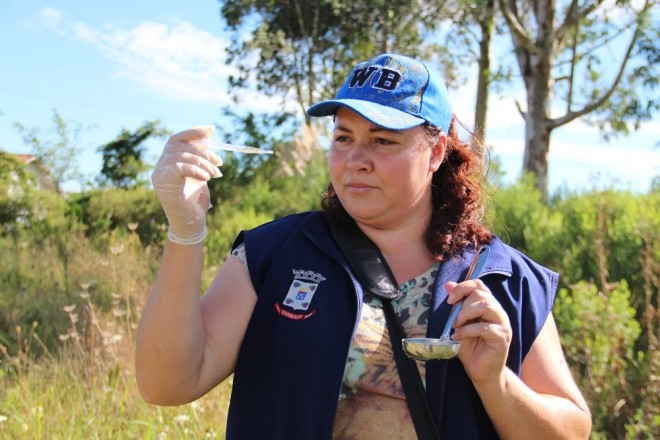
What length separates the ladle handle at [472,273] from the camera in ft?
6.28

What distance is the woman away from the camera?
6.04ft

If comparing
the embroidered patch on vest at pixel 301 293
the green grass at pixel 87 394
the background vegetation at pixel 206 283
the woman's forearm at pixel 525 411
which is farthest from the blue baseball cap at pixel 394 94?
the green grass at pixel 87 394

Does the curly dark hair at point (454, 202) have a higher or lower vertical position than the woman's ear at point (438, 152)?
lower

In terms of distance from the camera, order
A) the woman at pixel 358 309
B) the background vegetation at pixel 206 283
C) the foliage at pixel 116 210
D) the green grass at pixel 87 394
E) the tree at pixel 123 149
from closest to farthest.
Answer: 1. the woman at pixel 358 309
2. the green grass at pixel 87 394
3. the background vegetation at pixel 206 283
4. the foliage at pixel 116 210
5. the tree at pixel 123 149

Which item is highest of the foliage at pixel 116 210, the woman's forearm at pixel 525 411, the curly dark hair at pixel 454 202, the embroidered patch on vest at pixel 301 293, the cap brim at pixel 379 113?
the cap brim at pixel 379 113

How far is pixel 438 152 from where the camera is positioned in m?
2.32

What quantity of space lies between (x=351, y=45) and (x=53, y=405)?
743 inches

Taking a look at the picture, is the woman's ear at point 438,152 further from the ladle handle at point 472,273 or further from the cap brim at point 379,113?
the ladle handle at point 472,273

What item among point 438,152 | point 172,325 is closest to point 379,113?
point 438,152

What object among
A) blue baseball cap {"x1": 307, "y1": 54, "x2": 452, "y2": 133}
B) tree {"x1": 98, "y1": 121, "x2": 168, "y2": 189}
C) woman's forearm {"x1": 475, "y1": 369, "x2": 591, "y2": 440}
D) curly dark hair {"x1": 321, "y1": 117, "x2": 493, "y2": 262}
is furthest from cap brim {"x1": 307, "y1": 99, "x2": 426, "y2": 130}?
tree {"x1": 98, "y1": 121, "x2": 168, "y2": 189}

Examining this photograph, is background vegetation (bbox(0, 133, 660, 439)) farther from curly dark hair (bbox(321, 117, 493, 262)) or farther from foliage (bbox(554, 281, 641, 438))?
curly dark hair (bbox(321, 117, 493, 262))

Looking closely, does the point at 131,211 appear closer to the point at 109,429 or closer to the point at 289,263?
the point at 109,429

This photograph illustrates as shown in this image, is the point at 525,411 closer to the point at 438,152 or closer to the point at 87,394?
the point at 438,152

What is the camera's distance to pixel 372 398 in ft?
6.49
